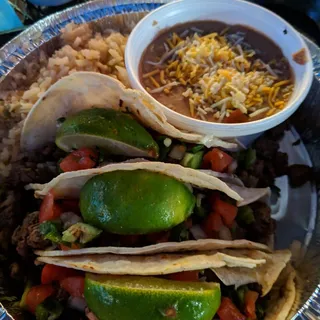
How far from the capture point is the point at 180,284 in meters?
1.25

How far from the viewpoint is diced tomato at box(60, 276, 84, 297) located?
4.55 feet

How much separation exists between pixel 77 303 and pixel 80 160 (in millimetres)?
477

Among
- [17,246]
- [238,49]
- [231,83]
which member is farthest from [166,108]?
[17,246]

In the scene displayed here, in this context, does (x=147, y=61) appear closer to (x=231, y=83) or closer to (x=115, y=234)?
(x=231, y=83)

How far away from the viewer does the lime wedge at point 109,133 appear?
4.77ft

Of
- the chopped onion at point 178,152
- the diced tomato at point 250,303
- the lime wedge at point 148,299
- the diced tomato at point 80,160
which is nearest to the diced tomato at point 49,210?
the diced tomato at point 80,160

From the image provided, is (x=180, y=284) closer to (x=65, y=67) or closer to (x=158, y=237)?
(x=158, y=237)

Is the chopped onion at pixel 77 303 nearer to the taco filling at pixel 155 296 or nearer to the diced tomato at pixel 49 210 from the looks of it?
the taco filling at pixel 155 296

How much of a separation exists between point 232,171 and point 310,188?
457 millimetres

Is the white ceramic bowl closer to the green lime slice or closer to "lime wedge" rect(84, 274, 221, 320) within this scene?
the green lime slice

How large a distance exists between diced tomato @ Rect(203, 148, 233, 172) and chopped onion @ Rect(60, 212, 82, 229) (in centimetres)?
51

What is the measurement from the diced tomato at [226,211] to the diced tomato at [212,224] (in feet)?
0.06

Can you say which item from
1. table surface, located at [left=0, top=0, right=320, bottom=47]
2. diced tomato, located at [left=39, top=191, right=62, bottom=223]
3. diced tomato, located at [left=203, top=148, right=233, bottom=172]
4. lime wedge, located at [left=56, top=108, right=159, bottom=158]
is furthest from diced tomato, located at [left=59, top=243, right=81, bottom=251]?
table surface, located at [left=0, top=0, right=320, bottom=47]

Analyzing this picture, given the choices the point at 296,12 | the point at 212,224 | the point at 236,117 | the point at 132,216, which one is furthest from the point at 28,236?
the point at 296,12
